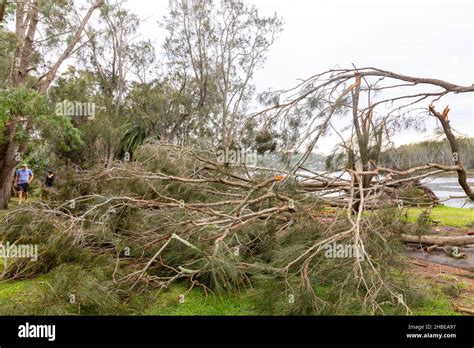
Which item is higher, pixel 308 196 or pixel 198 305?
pixel 308 196

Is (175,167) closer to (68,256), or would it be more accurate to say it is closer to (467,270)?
(68,256)

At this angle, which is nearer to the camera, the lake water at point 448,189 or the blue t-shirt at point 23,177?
the lake water at point 448,189

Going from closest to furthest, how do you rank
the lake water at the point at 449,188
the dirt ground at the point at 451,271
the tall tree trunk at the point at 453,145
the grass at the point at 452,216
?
the dirt ground at the point at 451,271
the tall tree trunk at the point at 453,145
the lake water at the point at 449,188
the grass at the point at 452,216

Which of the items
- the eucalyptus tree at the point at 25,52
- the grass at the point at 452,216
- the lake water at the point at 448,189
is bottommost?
the grass at the point at 452,216

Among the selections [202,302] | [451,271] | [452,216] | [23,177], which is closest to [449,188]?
[451,271]

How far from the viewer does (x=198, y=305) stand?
3811 mm

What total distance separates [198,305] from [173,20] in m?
15.3

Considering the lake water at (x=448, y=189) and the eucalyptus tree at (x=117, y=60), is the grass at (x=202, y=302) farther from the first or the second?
the eucalyptus tree at (x=117, y=60)

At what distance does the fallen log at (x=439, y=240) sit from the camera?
552 cm

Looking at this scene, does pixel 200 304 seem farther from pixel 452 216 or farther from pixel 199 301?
pixel 452 216

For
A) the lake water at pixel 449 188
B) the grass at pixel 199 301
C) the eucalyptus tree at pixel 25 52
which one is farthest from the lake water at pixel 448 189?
the eucalyptus tree at pixel 25 52

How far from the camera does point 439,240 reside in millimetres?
5715

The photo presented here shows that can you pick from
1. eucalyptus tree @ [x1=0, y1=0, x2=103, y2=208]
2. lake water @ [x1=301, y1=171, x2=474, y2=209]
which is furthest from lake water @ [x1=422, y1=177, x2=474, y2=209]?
eucalyptus tree @ [x1=0, y1=0, x2=103, y2=208]
